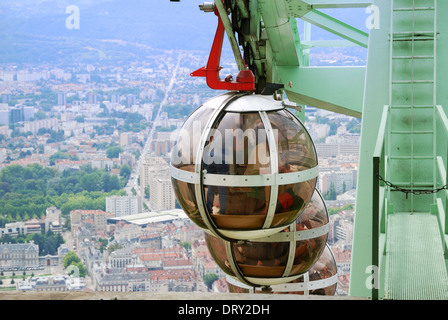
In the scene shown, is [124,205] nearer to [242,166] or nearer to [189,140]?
[189,140]

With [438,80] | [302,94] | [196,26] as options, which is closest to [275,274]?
[438,80]

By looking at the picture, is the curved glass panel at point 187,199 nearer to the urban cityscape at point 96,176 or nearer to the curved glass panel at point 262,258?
the curved glass panel at point 262,258

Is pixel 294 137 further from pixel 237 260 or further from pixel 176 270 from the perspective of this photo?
pixel 176 270

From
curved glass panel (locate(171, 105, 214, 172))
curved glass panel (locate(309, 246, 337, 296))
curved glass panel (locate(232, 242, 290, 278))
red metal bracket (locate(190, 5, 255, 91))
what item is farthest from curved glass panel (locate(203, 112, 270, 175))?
curved glass panel (locate(309, 246, 337, 296))

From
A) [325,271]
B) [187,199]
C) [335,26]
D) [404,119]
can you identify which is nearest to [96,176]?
[335,26]

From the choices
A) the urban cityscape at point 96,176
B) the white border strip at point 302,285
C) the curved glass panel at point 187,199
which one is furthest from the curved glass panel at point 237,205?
the urban cityscape at point 96,176

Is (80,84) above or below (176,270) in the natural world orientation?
above
